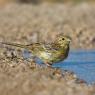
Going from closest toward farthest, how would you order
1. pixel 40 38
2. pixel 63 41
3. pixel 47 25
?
1. pixel 63 41
2. pixel 40 38
3. pixel 47 25

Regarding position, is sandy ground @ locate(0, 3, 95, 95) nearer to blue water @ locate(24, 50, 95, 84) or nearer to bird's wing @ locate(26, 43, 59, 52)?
bird's wing @ locate(26, 43, 59, 52)

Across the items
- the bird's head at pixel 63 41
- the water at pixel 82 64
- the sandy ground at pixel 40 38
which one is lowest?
the water at pixel 82 64

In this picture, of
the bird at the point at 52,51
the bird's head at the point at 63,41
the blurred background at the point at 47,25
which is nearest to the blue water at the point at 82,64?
the bird at the point at 52,51

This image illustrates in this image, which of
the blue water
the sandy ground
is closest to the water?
the blue water

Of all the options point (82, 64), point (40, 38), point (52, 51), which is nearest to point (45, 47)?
point (52, 51)

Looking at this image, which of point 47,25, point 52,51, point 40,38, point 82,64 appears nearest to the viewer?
point 52,51

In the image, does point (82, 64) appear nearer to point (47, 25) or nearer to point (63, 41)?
point (63, 41)

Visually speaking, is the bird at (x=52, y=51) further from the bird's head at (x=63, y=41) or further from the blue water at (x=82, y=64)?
the blue water at (x=82, y=64)

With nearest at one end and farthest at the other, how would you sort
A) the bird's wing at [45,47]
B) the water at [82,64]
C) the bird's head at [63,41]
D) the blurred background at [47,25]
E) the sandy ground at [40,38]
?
the sandy ground at [40,38] → the water at [82,64] → the bird's wing at [45,47] → the bird's head at [63,41] → the blurred background at [47,25]
